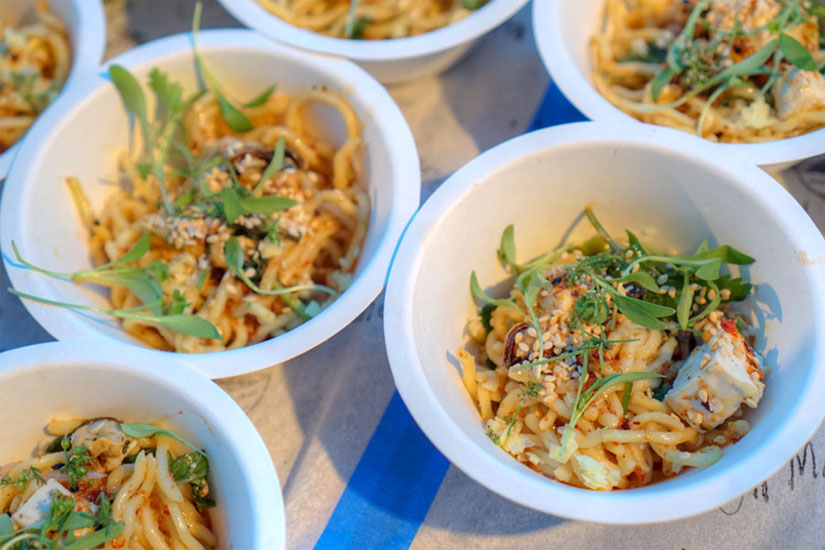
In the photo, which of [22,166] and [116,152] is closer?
[22,166]

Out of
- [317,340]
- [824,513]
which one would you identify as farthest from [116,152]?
[824,513]

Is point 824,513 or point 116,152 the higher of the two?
point 116,152

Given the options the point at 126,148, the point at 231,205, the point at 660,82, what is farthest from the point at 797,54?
the point at 126,148

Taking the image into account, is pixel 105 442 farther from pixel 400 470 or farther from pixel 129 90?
pixel 129 90

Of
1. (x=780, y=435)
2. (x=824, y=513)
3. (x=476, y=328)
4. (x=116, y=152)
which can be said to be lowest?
(x=824, y=513)

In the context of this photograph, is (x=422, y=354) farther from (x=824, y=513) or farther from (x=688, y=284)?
(x=824, y=513)

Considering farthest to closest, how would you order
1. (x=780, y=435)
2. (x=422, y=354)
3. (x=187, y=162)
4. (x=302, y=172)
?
(x=187, y=162), (x=302, y=172), (x=422, y=354), (x=780, y=435)
